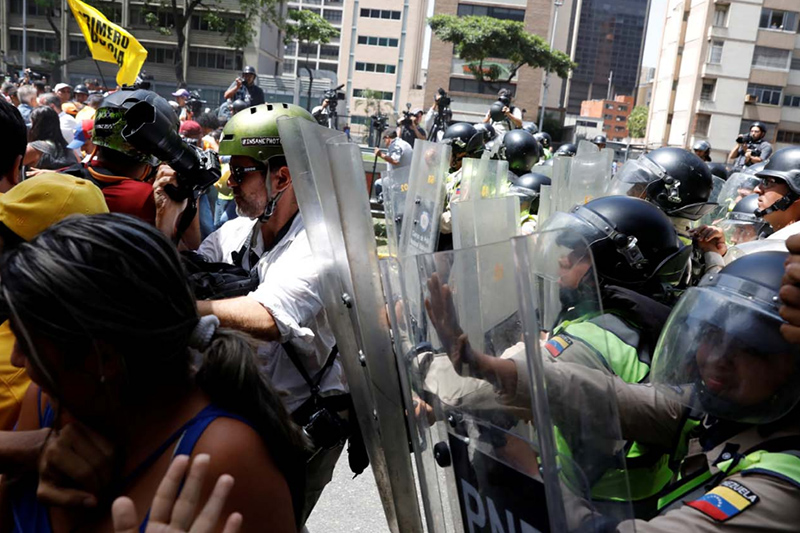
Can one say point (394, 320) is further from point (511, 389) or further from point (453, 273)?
point (511, 389)

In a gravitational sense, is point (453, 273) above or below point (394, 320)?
above

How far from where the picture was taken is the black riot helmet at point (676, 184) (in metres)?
4.05

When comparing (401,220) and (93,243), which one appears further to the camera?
(401,220)

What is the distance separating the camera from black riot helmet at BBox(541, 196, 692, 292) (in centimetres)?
237

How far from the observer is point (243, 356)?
146 cm

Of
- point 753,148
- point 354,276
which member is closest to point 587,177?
point 354,276

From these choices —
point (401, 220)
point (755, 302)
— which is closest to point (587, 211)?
point (755, 302)

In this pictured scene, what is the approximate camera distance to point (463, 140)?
7.10 metres

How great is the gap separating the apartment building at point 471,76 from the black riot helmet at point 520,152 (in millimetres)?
63235

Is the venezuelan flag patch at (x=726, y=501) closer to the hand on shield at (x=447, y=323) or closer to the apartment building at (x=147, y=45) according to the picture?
the hand on shield at (x=447, y=323)

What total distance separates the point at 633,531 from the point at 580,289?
1.45 ft

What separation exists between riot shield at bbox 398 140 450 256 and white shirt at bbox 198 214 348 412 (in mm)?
2839

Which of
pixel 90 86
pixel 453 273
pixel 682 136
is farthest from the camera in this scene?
pixel 682 136

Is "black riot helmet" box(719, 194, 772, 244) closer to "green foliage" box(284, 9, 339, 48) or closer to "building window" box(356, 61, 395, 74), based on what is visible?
"green foliage" box(284, 9, 339, 48)
